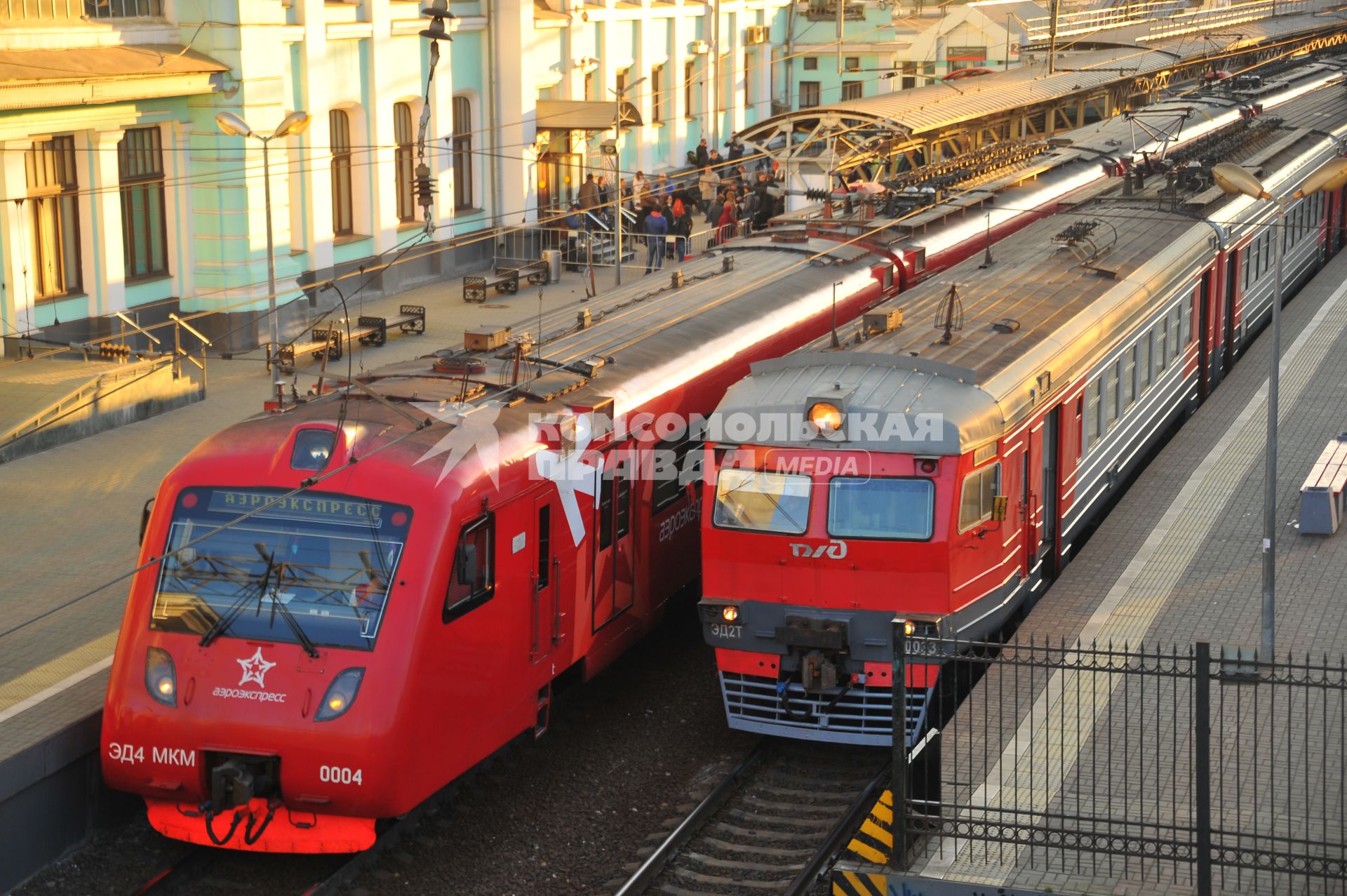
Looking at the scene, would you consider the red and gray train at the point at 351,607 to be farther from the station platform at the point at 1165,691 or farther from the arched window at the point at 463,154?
the arched window at the point at 463,154

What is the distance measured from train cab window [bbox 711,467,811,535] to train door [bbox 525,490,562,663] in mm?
1238

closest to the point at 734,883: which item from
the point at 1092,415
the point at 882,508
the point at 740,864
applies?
the point at 740,864

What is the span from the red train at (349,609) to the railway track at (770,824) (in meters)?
1.49

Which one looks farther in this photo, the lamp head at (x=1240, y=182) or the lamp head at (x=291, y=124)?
the lamp head at (x=291, y=124)

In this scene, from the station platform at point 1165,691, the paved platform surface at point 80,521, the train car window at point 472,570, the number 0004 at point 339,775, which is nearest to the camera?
the station platform at point 1165,691

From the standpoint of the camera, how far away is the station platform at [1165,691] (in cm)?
1062

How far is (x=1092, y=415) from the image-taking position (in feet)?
53.0

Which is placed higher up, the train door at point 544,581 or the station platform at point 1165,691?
the train door at point 544,581

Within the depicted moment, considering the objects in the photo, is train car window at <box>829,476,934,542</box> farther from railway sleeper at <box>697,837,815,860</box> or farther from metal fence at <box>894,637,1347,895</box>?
railway sleeper at <box>697,837,815,860</box>

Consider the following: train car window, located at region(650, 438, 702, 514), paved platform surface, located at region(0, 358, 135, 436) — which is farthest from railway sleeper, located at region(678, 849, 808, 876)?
paved platform surface, located at region(0, 358, 135, 436)

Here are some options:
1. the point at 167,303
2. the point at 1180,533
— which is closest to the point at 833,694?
the point at 1180,533

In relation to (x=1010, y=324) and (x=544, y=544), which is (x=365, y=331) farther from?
(x=544, y=544)

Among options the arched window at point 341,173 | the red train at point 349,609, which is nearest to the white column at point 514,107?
the arched window at point 341,173

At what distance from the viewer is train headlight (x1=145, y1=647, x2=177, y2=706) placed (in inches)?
449
